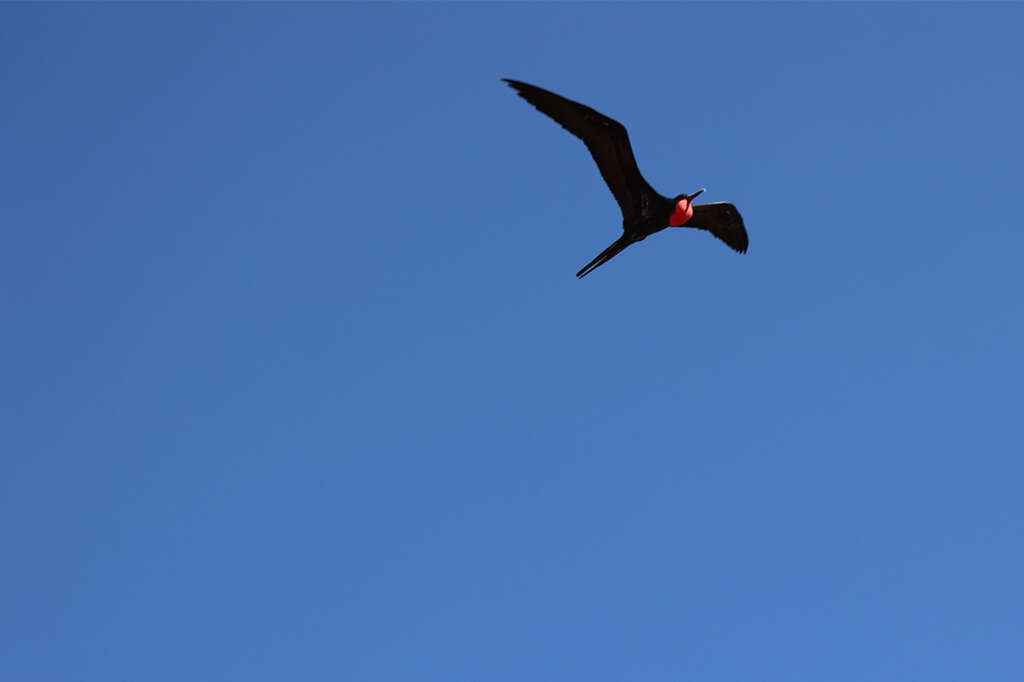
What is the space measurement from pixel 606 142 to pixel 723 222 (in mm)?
6593

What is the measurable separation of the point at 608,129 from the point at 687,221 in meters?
5.58

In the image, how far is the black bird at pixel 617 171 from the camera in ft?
72.7

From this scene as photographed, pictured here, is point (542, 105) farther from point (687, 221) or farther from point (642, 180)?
point (687, 221)

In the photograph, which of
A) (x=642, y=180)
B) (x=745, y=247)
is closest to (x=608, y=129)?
(x=642, y=180)

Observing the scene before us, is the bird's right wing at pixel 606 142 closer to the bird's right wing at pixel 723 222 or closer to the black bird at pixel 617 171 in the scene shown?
the black bird at pixel 617 171

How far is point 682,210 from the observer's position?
25.5m

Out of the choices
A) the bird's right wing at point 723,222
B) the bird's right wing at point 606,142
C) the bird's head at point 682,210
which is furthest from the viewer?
the bird's right wing at point 723,222

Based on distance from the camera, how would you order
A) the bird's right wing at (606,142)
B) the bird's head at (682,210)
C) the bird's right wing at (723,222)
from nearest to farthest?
the bird's right wing at (606,142), the bird's head at (682,210), the bird's right wing at (723,222)

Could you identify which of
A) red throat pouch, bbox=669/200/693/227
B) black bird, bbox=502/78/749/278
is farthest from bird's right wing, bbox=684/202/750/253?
red throat pouch, bbox=669/200/693/227

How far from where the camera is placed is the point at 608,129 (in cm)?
2311

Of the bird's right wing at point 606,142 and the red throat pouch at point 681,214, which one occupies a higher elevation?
the bird's right wing at point 606,142

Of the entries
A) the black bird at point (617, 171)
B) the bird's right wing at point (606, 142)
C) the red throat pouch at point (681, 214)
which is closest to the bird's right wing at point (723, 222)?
the black bird at point (617, 171)

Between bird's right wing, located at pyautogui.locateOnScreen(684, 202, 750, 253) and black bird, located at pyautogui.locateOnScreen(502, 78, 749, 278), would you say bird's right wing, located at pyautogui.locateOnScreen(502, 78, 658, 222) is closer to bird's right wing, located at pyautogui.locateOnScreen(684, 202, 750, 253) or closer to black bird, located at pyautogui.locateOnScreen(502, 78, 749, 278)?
black bird, located at pyautogui.locateOnScreen(502, 78, 749, 278)

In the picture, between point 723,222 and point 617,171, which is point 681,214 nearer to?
point 617,171
